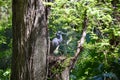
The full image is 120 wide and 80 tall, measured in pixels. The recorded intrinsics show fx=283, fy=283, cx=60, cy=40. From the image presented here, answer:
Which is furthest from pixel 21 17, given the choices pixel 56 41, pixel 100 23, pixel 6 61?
pixel 6 61

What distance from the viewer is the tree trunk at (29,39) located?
2.62 m

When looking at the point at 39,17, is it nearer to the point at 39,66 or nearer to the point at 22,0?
the point at 22,0

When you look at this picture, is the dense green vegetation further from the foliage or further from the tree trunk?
the tree trunk

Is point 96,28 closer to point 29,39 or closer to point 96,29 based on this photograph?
point 96,29

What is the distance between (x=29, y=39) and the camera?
2660 mm

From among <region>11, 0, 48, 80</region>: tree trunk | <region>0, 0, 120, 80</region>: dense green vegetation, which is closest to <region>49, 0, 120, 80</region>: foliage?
<region>0, 0, 120, 80</region>: dense green vegetation

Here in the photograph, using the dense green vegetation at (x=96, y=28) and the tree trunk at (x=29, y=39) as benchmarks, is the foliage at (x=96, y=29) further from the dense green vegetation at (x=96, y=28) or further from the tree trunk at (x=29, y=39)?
the tree trunk at (x=29, y=39)

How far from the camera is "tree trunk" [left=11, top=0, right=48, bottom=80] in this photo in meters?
2.62

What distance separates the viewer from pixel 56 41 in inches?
170

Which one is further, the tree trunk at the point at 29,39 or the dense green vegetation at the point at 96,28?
the dense green vegetation at the point at 96,28

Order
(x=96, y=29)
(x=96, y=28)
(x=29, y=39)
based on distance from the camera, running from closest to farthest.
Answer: (x=29, y=39), (x=96, y=28), (x=96, y=29)

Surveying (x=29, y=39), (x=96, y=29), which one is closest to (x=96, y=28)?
(x=96, y=29)

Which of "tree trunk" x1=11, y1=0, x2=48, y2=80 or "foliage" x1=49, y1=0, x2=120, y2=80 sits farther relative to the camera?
"foliage" x1=49, y1=0, x2=120, y2=80

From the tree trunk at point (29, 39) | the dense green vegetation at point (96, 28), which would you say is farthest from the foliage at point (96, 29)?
the tree trunk at point (29, 39)
